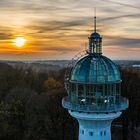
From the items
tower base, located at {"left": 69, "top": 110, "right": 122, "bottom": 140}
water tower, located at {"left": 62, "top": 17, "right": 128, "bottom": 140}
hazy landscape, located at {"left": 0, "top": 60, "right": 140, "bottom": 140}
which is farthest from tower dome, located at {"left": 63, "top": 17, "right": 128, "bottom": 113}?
hazy landscape, located at {"left": 0, "top": 60, "right": 140, "bottom": 140}

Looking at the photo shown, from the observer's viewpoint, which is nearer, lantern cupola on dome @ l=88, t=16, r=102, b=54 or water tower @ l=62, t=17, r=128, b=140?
water tower @ l=62, t=17, r=128, b=140

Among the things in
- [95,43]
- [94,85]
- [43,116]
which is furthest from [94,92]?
[43,116]

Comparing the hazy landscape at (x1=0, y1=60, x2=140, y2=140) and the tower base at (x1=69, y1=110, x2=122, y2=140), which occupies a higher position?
the tower base at (x1=69, y1=110, x2=122, y2=140)

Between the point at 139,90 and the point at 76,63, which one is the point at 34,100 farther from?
the point at 76,63

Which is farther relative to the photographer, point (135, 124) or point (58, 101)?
point (135, 124)

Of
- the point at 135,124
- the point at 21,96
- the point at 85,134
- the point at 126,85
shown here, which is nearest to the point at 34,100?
the point at 21,96

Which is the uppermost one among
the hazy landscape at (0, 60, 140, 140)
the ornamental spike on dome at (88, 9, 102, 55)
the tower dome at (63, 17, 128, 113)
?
the ornamental spike on dome at (88, 9, 102, 55)

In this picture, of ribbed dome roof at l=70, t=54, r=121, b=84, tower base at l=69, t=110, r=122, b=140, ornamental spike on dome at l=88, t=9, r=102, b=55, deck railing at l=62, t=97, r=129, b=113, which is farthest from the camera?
ornamental spike on dome at l=88, t=9, r=102, b=55

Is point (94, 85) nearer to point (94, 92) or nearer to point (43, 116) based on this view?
point (94, 92)

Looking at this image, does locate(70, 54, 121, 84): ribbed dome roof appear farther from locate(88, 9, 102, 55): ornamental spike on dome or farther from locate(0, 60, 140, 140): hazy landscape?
locate(0, 60, 140, 140): hazy landscape
